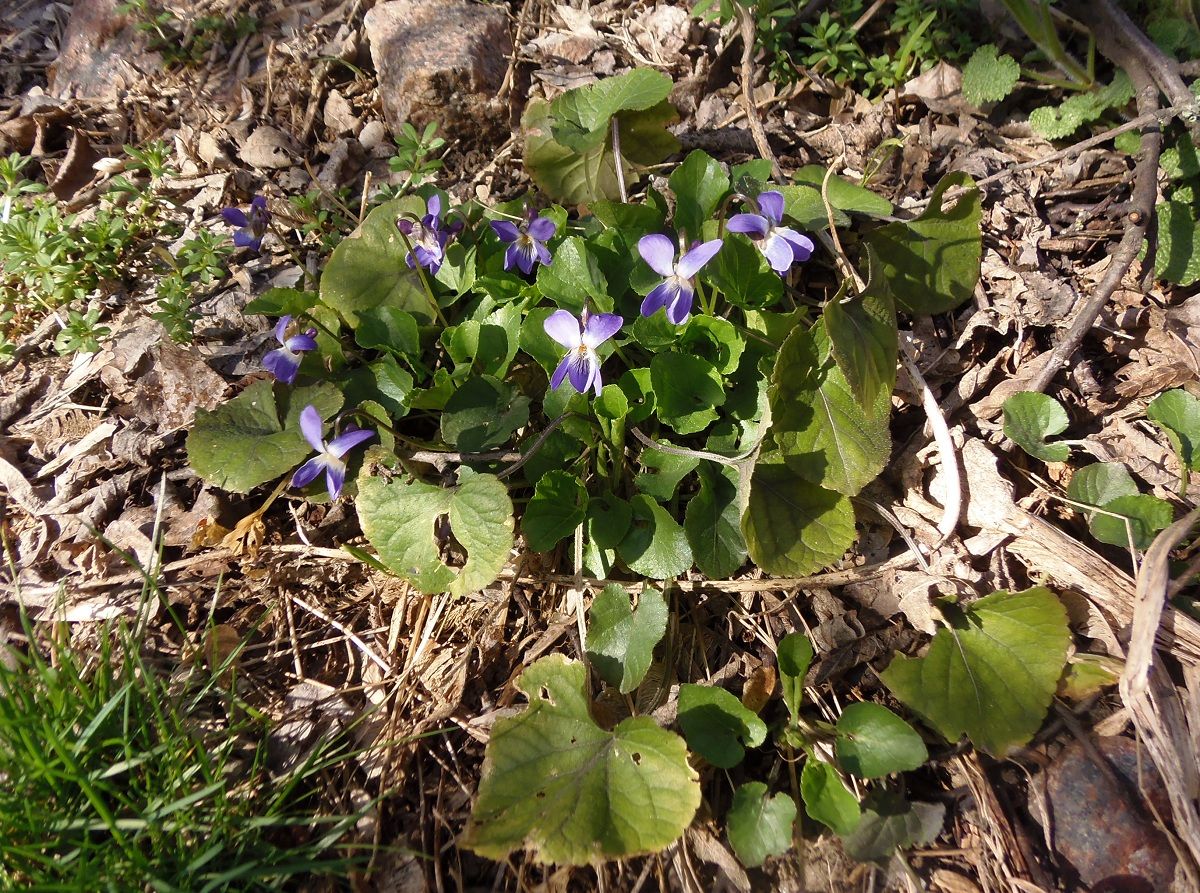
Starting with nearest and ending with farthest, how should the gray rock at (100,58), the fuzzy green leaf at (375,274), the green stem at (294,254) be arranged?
the fuzzy green leaf at (375,274)
the green stem at (294,254)
the gray rock at (100,58)

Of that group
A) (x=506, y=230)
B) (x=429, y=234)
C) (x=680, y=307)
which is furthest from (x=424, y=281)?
(x=680, y=307)

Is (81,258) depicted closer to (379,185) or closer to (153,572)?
(379,185)

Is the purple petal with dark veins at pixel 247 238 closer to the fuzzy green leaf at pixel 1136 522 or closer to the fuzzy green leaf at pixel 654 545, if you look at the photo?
the fuzzy green leaf at pixel 654 545

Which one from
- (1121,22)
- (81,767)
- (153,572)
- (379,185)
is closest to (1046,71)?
(1121,22)

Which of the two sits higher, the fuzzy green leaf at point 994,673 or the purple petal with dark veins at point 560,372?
the purple petal with dark veins at point 560,372

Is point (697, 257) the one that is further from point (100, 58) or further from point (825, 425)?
point (100, 58)

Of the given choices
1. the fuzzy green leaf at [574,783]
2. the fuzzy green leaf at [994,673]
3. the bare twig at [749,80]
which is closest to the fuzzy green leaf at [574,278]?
the bare twig at [749,80]

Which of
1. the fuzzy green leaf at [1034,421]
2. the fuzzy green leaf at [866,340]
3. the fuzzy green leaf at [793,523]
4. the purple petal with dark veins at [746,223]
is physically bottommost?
the fuzzy green leaf at [793,523]
